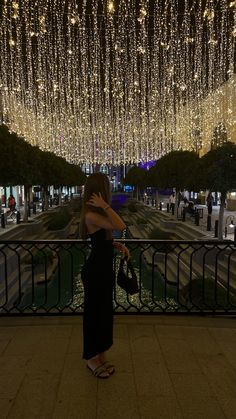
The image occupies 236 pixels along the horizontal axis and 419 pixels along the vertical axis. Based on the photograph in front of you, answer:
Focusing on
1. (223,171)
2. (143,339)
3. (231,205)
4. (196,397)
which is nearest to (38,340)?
(143,339)

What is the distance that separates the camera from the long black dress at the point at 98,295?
12.2ft

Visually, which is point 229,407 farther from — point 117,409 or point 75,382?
point 75,382

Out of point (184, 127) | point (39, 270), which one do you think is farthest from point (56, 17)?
point (184, 127)

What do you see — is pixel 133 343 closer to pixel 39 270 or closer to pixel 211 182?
pixel 39 270

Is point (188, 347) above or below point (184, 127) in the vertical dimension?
below

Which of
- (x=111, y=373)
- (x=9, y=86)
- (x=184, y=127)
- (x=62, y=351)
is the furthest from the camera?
(x=184, y=127)

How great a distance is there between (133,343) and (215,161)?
35.3ft

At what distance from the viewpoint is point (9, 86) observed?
25109 mm

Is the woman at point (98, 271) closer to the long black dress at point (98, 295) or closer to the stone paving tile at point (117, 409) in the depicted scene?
the long black dress at point (98, 295)

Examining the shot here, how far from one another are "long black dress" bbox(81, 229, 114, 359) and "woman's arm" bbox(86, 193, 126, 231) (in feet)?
0.32

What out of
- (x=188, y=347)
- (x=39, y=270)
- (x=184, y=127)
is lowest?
(x=39, y=270)

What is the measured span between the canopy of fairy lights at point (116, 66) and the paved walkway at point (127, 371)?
8.59 meters

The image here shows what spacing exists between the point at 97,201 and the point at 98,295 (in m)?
0.91

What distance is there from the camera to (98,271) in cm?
372
